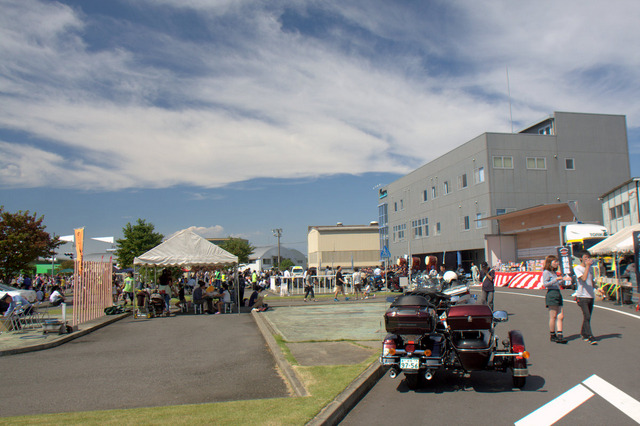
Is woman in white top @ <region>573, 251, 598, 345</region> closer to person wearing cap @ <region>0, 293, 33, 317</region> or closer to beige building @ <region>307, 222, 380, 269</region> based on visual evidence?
person wearing cap @ <region>0, 293, 33, 317</region>

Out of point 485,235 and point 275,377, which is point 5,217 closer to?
point 275,377

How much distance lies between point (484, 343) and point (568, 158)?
3834 cm

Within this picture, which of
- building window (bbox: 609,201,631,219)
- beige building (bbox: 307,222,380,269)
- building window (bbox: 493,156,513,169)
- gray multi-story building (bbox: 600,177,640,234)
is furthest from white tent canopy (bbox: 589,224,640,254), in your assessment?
beige building (bbox: 307,222,380,269)

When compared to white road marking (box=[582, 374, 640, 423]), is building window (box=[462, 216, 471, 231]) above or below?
above

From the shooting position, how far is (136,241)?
138ft

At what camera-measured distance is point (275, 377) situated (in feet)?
26.1

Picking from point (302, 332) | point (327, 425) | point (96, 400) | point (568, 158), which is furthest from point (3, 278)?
point (568, 158)

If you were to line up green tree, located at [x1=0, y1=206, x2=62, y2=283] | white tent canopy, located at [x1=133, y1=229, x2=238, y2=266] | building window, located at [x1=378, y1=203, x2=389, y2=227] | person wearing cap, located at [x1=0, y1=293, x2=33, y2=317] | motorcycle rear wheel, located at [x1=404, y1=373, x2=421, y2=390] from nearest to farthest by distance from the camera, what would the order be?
motorcycle rear wheel, located at [x1=404, y1=373, x2=421, y2=390]
person wearing cap, located at [x1=0, y1=293, x2=33, y2=317]
white tent canopy, located at [x1=133, y1=229, x2=238, y2=266]
green tree, located at [x1=0, y1=206, x2=62, y2=283]
building window, located at [x1=378, y1=203, x2=389, y2=227]

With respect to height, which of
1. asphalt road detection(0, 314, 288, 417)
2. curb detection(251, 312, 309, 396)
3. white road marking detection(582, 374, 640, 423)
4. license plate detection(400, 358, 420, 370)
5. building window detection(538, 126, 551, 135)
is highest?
Answer: building window detection(538, 126, 551, 135)

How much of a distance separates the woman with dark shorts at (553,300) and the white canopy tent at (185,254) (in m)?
12.2

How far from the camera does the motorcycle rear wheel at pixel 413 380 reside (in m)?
6.88

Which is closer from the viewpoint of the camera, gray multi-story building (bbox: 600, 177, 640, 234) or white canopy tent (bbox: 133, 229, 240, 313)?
white canopy tent (bbox: 133, 229, 240, 313)

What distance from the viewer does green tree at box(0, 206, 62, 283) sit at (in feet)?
95.7

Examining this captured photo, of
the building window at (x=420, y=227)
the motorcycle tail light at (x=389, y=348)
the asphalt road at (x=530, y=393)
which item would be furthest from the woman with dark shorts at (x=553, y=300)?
the building window at (x=420, y=227)
